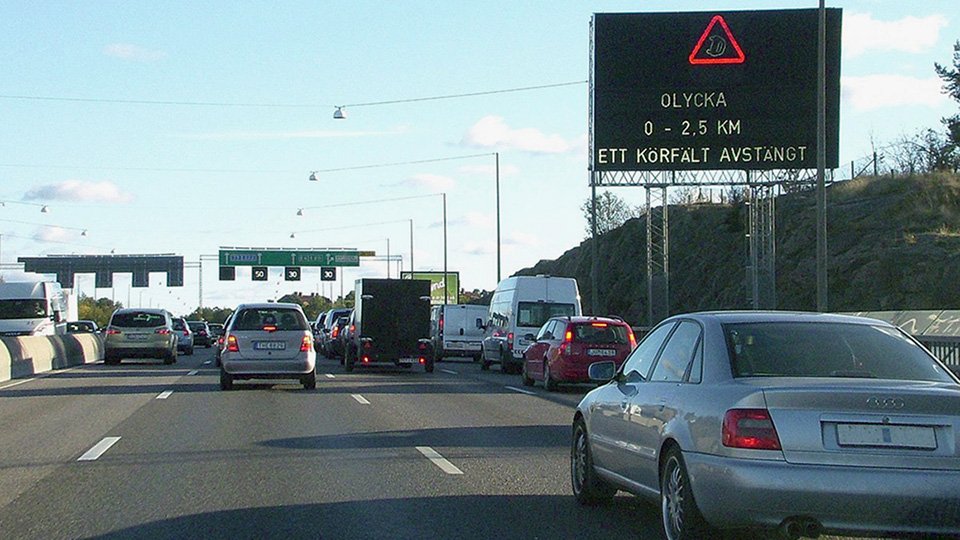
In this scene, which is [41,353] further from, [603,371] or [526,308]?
[603,371]

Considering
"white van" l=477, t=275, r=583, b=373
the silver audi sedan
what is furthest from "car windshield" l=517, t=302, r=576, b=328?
the silver audi sedan

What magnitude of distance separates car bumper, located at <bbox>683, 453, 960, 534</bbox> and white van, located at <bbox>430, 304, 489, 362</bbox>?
1456 inches

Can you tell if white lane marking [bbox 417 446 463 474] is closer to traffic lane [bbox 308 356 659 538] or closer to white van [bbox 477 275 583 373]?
traffic lane [bbox 308 356 659 538]

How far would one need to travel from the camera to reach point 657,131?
111 feet

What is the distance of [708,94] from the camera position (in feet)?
111

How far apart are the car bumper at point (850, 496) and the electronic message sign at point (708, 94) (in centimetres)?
2744

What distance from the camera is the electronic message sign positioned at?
111 feet

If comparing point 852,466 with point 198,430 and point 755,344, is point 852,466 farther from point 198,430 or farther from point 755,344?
point 198,430

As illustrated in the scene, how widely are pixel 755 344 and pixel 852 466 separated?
4.08 ft

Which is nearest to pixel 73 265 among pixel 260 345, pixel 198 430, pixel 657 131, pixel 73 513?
pixel 657 131

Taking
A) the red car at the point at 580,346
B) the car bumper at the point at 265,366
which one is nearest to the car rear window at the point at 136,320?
the car bumper at the point at 265,366

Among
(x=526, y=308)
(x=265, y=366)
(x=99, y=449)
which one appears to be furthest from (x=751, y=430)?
(x=526, y=308)

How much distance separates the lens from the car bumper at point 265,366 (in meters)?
23.2

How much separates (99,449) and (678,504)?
8.06 metres
